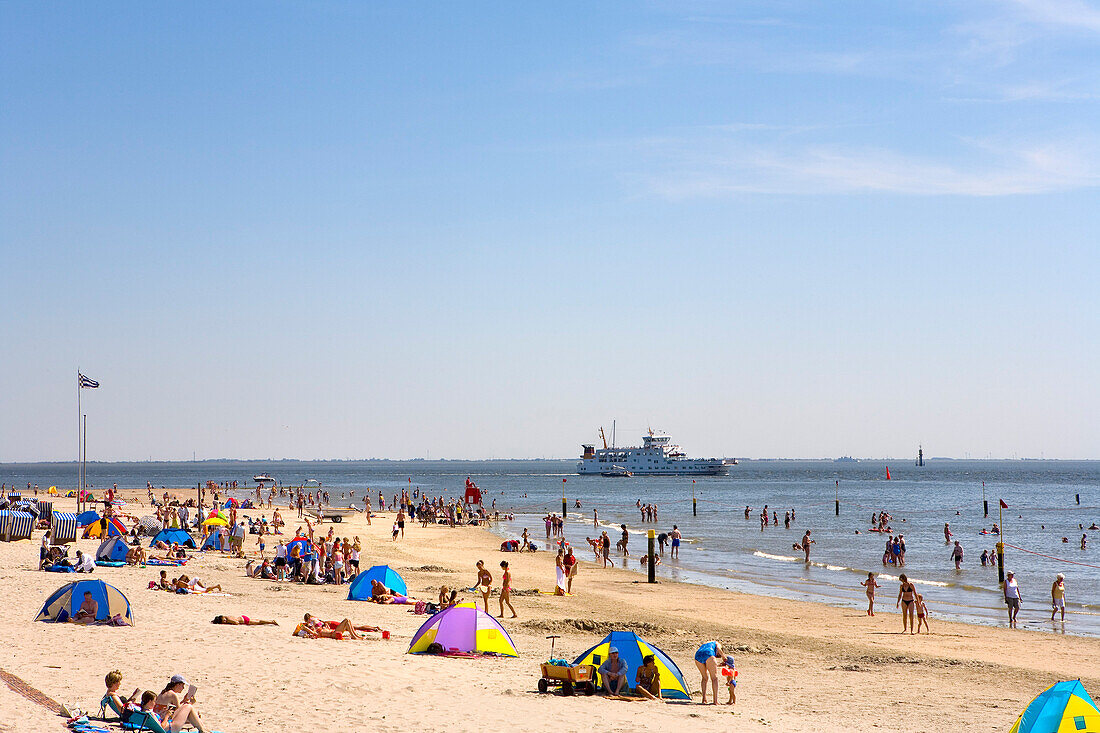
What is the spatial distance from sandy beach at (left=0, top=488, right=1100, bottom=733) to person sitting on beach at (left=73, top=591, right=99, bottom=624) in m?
0.29

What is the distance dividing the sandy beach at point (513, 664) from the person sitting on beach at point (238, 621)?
28 cm

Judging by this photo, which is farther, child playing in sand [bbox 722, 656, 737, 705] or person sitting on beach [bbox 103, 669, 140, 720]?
child playing in sand [bbox 722, 656, 737, 705]

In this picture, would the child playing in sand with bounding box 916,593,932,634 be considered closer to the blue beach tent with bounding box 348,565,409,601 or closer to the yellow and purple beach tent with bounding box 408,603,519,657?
the yellow and purple beach tent with bounding box 408,603,519,657

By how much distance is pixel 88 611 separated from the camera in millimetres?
14977

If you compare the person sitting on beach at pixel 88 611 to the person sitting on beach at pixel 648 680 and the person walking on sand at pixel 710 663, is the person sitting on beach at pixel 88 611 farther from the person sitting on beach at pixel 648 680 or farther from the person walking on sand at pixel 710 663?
the person walking on sand at pixel 710 663

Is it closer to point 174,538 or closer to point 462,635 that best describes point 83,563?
point 174,538

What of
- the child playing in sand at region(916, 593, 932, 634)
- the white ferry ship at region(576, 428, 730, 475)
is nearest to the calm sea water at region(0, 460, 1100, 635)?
the child playing in sand at region(916, 593, 932, 634)

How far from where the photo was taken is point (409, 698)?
1149cm

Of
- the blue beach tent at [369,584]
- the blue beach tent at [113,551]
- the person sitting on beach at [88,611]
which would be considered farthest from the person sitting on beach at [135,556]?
the person sitting on beach at [88,611]

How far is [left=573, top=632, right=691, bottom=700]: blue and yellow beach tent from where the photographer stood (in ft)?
41.8

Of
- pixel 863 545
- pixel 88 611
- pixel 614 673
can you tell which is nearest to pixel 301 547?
pixel 88 611

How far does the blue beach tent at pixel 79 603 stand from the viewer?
15.0 m

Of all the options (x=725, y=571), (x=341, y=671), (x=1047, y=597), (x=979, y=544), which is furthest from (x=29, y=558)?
(x=979, y=544)

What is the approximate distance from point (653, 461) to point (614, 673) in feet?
400
